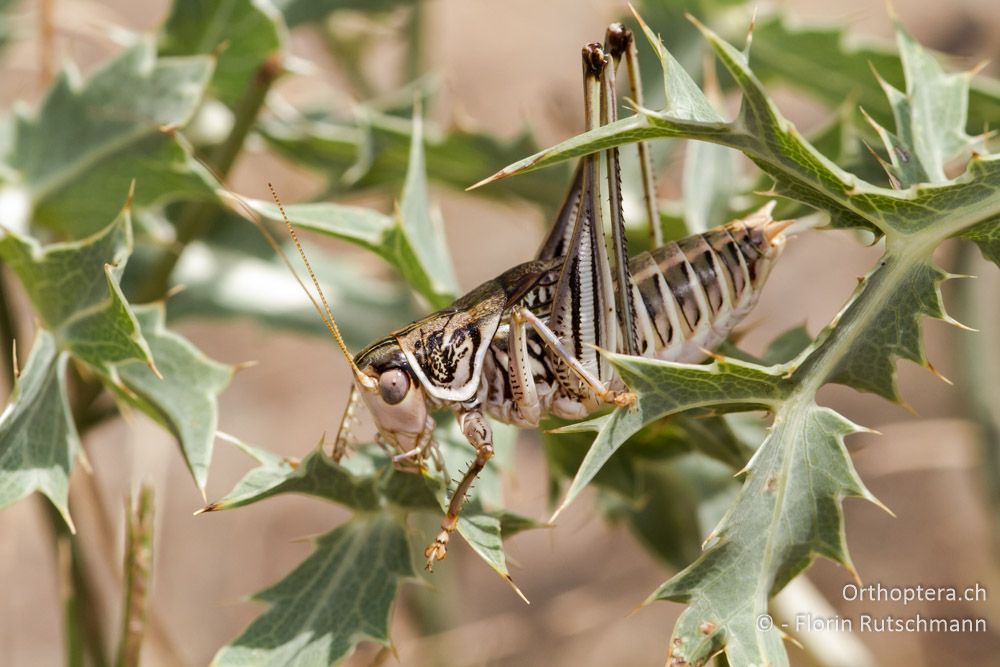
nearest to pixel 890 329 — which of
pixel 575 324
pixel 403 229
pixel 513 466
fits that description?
pixel 575 324

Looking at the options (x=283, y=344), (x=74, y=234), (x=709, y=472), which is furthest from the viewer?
(x=283, y=344)

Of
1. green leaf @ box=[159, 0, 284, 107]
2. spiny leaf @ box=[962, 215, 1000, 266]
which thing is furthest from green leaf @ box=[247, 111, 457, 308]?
spiny leaf @ box=[962, 215, 1000, 266]

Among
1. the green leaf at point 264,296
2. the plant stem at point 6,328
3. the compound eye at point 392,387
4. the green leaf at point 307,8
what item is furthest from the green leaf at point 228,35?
the compound eye at point 392,387

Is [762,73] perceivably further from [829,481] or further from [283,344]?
[283,344]

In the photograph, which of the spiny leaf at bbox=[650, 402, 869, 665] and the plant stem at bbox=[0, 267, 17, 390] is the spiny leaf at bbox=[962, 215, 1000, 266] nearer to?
the spiny leaf at bbox=[650, 402, 869, 665]

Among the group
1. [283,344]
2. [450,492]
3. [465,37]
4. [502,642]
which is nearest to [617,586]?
[502,642]

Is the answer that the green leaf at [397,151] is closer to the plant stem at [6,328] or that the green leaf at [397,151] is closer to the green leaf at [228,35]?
the green leaf at [228,35]
